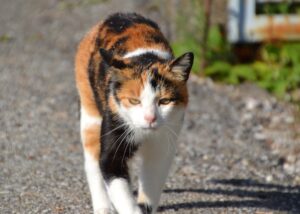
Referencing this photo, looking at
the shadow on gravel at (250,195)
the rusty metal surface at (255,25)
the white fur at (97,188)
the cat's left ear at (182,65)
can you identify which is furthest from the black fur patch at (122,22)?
the rusty metal surface at (255,25)

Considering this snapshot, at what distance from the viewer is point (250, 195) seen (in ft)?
20.9

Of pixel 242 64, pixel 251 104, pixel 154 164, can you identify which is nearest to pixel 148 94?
pixel 154 164

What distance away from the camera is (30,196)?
5.67 meters

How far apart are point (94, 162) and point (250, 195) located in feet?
5.07

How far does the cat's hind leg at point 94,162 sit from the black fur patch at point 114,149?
19.1 inches

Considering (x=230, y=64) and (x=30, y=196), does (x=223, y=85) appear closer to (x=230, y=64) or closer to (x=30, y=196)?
(x=230, y=64)

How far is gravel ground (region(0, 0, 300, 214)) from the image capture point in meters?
5.91

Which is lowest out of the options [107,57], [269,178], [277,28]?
[269,178]

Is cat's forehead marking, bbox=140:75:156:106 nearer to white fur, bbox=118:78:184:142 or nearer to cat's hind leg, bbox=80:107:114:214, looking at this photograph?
white fur, bbox=118:78:184:142

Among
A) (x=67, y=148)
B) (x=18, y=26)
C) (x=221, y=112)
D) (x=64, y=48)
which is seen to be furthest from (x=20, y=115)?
(x=18, y=26)

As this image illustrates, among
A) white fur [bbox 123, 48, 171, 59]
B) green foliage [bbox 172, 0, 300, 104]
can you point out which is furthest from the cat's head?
green foliage [bbox 172, 0, 300, 104]

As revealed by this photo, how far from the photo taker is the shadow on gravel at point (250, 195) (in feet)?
19.4

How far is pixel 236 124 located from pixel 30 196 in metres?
3.46

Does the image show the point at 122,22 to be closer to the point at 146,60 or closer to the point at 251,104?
the point at 146,60
